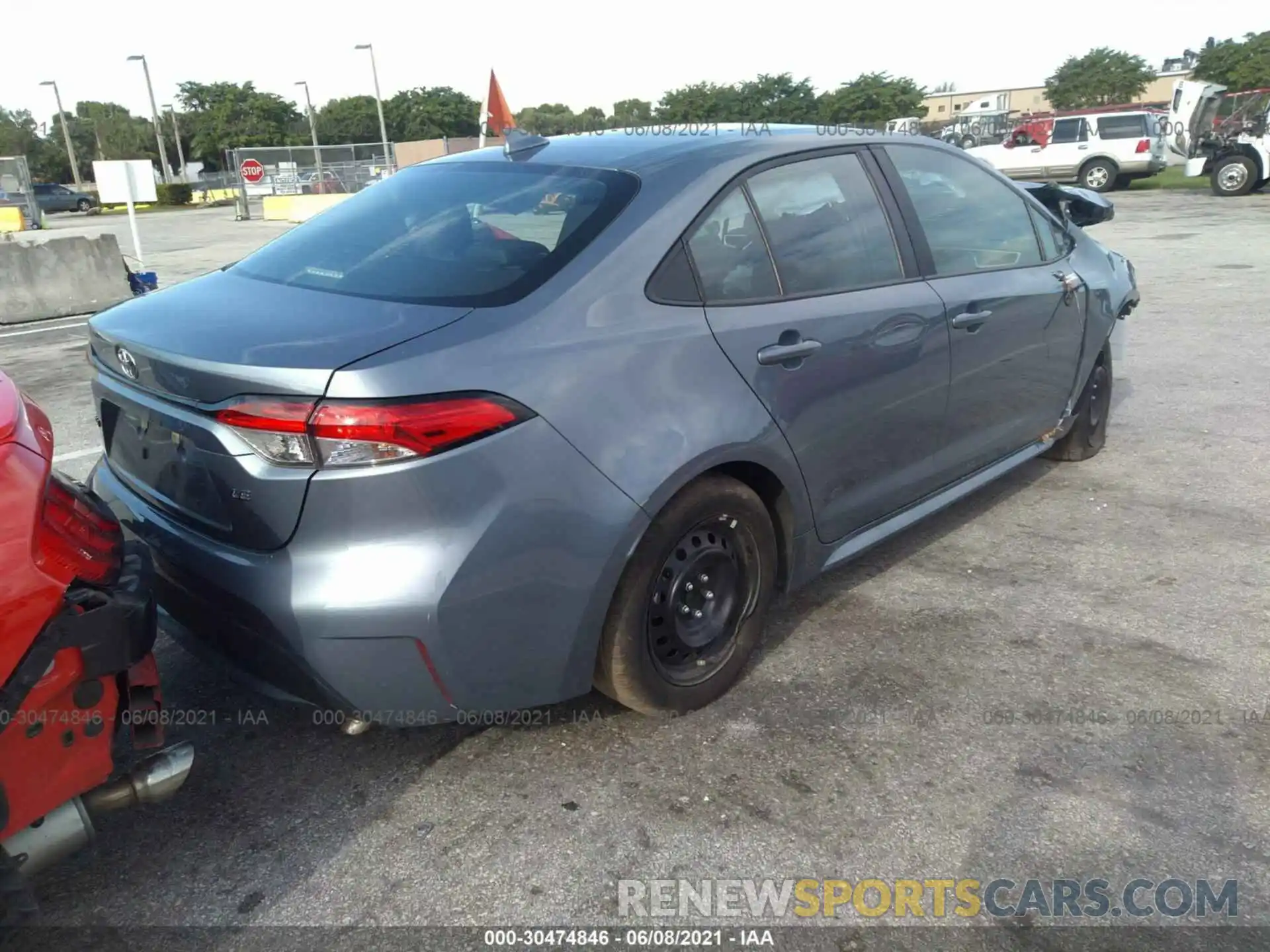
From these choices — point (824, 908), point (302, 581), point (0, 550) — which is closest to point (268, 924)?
point (302, 581)

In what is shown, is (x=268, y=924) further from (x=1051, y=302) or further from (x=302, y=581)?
(x=1051, y=302)

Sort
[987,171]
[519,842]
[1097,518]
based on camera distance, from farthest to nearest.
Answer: [1097,518], [987,171], [519,842]

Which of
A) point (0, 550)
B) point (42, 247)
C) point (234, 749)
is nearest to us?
point (0, 550)

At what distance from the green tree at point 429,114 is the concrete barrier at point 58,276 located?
227 feet

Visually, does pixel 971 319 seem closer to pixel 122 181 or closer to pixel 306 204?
pixel 122 181

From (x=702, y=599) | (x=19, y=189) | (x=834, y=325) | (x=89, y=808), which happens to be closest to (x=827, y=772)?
(x=702, y=599)

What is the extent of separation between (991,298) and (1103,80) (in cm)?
6703

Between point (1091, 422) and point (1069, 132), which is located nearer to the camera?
point (1091, 422)

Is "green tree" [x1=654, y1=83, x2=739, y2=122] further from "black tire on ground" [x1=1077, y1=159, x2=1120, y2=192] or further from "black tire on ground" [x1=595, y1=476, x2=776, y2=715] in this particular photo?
"black tire on ground" [x1=595, y1=476, x2=776, y2=715]

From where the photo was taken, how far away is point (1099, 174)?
24281 mm

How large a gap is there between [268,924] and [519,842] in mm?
591

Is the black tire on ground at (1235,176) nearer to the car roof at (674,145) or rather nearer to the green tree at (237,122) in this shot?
the car roof at (674,145)

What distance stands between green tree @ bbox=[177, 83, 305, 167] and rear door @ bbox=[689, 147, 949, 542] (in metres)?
70.1

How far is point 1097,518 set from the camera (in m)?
4.36
